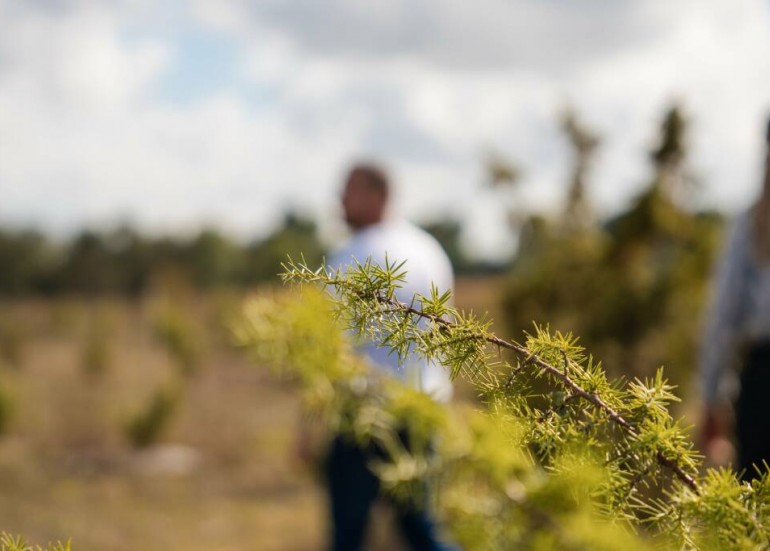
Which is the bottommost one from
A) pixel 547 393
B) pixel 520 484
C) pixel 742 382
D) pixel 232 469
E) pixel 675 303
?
pixel 232 469

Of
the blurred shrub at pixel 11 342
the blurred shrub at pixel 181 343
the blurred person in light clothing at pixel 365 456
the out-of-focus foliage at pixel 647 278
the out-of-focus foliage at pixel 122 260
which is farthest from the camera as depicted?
the out-of-focus foliage at pixel 122 260

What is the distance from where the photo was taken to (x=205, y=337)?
17094mm

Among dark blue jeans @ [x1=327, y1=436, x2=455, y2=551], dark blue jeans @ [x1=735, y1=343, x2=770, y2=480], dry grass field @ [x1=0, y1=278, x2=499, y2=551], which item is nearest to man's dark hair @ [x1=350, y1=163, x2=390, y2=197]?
dark blue jeans @ [x1=327, y1=436, x2=455, y2=551]

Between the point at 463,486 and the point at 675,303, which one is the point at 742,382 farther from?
the point at 675,303

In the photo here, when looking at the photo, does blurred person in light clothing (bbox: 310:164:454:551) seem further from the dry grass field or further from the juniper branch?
the dry grass field

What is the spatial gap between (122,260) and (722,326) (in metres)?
30.4

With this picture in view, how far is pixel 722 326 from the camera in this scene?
97.8 inches

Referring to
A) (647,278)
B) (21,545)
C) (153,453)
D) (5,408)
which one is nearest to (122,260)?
(5,408)

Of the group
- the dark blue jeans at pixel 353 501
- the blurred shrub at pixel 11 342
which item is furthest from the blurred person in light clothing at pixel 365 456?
the blurred shrub at pixel 11 342

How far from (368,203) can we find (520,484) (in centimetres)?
236

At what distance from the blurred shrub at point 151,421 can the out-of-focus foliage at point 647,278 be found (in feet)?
15.8

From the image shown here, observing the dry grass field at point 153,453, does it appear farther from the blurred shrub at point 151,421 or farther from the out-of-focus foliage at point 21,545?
the out-of-focus foliage at point 21,545

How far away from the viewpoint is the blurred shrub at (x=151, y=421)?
927 cm

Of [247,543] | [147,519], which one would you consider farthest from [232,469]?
[247,543]
